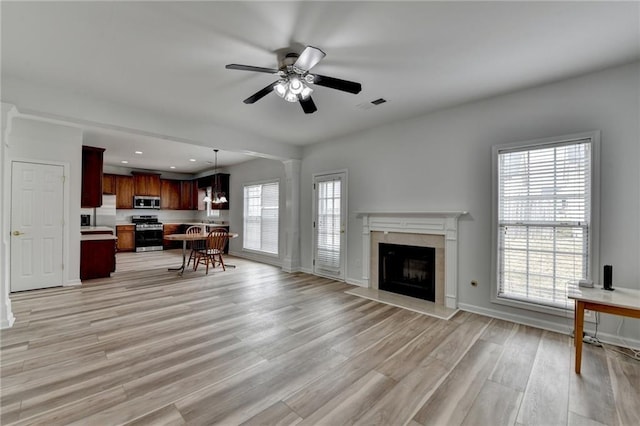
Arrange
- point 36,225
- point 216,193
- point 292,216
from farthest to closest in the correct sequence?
point 216,193
point 292,216
point 36,225

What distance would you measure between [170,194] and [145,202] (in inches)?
33.5

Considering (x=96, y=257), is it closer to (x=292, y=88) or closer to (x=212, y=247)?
(x=212, y=247)

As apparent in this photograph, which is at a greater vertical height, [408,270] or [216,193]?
[216,193]

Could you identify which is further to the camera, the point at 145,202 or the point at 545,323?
the point at 145,202

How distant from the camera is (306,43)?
92.8 inches

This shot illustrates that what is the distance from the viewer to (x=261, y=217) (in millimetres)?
7285

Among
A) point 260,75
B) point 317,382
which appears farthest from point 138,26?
point 317,382

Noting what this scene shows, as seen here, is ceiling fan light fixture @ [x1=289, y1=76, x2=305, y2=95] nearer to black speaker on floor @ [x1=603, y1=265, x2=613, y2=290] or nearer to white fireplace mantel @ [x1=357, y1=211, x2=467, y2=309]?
white fireplace mantel @ [x1=357, y1=211, x2=467, y2=309]

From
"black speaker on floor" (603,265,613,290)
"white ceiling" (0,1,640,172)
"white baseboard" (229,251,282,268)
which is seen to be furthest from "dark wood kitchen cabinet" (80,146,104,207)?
"black speaker on floor" (603,265,613,290)

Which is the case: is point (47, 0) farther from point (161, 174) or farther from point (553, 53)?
point (161, 174)

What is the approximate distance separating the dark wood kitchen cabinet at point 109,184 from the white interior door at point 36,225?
429 cm

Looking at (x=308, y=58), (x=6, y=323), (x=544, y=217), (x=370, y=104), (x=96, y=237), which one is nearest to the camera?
(x=308, y=58)

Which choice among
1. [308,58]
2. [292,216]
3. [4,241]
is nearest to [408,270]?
[292,216]

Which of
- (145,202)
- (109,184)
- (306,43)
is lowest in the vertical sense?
(145,202)
